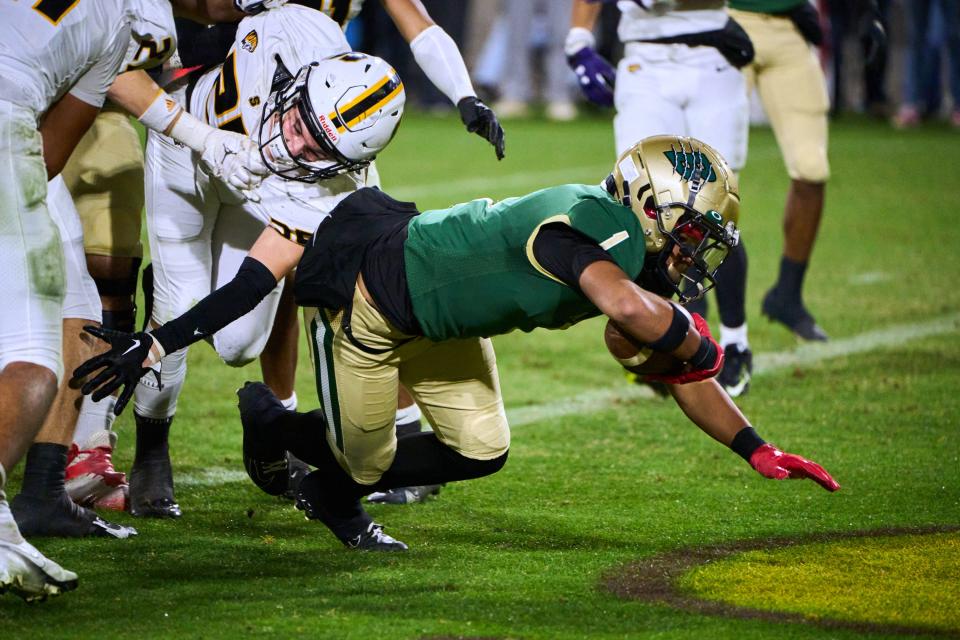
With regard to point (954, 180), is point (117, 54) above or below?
above

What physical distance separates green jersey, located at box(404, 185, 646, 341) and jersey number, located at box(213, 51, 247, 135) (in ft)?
2.60

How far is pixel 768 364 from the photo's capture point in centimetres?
613

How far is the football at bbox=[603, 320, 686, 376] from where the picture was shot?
3.38 m

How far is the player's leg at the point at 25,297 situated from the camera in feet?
10.2

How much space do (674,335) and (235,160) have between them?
52.1 inches

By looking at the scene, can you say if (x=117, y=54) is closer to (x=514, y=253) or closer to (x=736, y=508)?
(x=514, y=253)

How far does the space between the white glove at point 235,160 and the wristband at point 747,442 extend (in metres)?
1.39

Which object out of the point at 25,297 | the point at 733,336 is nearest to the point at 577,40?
the point at 733,336

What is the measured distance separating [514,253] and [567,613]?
0.80 m

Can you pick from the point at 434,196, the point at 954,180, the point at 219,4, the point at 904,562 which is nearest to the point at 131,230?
the point at 219,4

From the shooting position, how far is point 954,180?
10.8 m

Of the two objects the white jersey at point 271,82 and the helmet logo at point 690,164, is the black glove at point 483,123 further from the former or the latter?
the helmet logo at point 690,164

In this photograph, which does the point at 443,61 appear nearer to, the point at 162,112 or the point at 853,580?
the point at 162,112

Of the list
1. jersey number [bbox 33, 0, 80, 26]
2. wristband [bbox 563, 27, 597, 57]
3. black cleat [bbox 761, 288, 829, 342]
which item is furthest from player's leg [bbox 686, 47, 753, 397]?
jersey number [bbox 33, 0, 80, 26]
